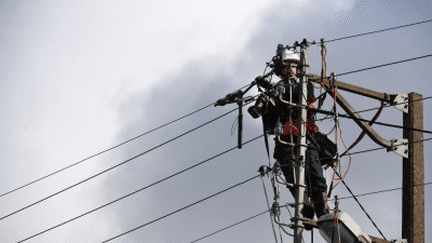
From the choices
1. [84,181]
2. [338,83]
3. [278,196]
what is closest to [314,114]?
[338,83]

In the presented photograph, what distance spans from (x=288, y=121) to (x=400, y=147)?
6.09 ft

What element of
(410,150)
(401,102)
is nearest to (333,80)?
(401,102)

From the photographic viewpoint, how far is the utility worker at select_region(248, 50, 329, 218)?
1475 centimetres

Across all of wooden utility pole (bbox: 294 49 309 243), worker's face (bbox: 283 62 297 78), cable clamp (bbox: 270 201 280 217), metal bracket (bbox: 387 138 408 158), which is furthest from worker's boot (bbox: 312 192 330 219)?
worker's face (bbox: 283 62 297 78)

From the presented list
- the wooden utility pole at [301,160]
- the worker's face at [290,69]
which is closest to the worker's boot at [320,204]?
the wooden utility pole at [301,160]

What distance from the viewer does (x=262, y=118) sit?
Answer: 605 inches

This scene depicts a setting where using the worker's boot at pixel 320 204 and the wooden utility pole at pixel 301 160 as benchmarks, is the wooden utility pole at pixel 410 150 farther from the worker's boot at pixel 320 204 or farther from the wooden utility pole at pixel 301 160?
the worker's boot at pixel 320 204

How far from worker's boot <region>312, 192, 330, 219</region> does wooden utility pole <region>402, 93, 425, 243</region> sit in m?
1.22

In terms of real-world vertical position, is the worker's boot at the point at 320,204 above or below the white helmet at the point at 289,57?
below

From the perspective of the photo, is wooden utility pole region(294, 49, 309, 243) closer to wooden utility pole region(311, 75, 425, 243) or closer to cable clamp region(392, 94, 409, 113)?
wooden utility pole region(311, 75, 425, 243)

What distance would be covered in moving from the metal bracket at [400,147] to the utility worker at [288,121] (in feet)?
4.03

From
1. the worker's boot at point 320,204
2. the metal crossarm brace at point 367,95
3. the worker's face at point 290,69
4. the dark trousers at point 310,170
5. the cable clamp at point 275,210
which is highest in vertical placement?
the worker's face at point 290,69

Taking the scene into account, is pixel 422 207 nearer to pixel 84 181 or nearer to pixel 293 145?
pixel 293 145

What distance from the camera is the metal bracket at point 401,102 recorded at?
49.9 feet
